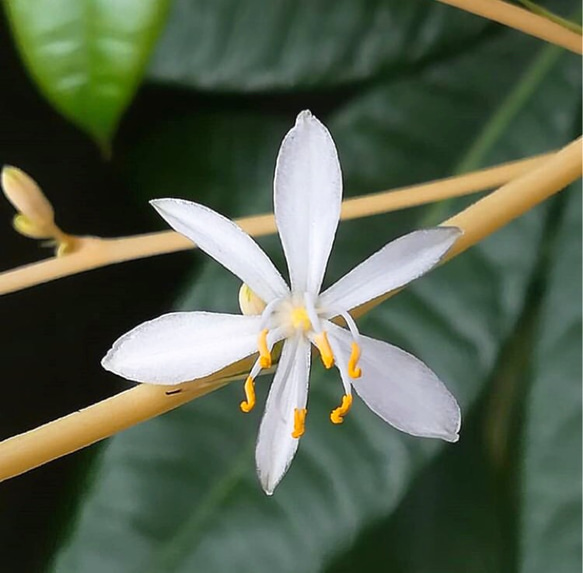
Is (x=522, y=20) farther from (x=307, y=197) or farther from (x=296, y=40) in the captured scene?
(x=296, y=40)

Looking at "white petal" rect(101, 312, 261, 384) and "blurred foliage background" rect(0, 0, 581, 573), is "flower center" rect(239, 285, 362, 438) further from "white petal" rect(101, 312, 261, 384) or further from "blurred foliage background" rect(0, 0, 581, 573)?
"blurred foliage background" rect(0, 0, 581, 573)

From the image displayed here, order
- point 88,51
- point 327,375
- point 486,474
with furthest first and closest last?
point 486,474, point 327,375, point 88,51

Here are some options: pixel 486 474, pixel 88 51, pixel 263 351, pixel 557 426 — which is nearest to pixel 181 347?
pixel 263 351

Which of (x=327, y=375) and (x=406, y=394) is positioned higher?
(x=406, y=394)

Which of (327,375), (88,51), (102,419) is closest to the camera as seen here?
(102,419)

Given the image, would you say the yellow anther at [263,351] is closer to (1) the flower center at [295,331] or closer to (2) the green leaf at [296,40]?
(1) the flower center at [295,331]

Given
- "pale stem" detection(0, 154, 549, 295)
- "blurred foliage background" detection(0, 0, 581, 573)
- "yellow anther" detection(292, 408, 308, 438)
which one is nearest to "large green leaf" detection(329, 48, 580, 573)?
"blurred foliage background" detection(0, 0, 581, 573)

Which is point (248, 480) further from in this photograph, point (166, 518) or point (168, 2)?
point (168, 2)
